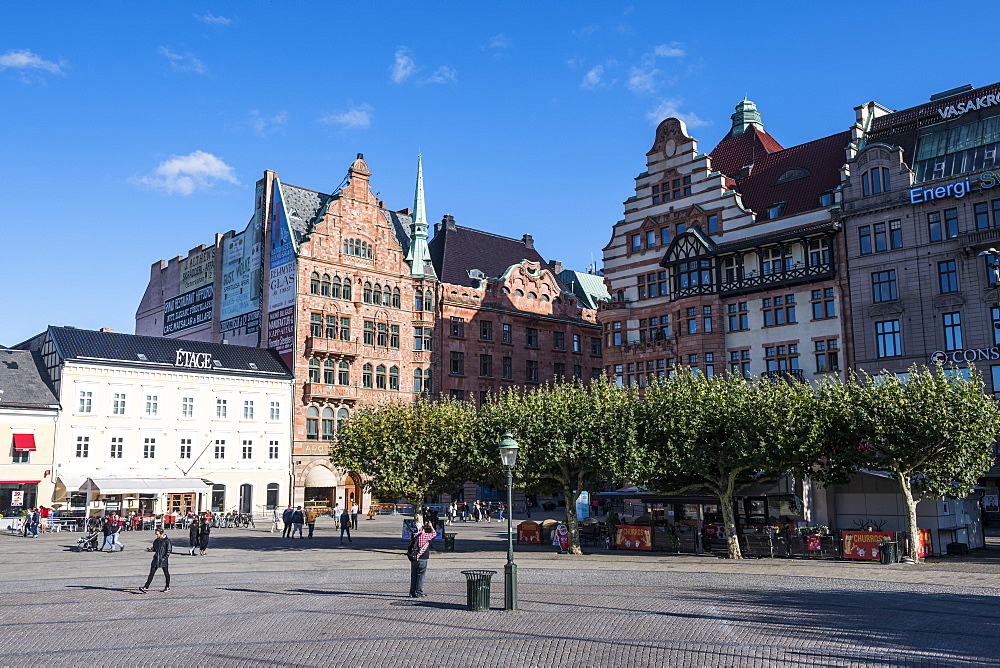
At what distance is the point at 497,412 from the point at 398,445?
14.4ft

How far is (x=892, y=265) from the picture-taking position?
46406 millimetres

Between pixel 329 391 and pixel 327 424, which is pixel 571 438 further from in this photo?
pixel 327 424

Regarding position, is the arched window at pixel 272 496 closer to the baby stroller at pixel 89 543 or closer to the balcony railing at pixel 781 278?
the baby stroller at pixel 89 543

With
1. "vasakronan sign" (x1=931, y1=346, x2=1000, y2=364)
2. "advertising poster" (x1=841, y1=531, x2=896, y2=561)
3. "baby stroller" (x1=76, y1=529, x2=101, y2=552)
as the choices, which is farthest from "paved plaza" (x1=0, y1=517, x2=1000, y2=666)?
"vasakronan sign" (x1=931, y1=346, x2=1000, y2=364)

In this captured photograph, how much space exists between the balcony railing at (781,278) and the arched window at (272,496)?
109 feet

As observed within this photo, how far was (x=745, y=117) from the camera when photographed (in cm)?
6412

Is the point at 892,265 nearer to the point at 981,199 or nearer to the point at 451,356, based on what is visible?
the point at 981,199

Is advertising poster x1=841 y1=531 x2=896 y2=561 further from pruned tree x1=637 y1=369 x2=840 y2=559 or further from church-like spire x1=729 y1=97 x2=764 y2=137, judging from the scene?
church-like spire x1=729 y1=97 x2=764 y2=137

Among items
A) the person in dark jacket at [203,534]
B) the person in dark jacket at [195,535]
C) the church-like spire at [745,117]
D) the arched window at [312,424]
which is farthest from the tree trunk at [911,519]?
the arched window at [312,424]

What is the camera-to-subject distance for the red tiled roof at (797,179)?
170ft

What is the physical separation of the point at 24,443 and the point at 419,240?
109 ft

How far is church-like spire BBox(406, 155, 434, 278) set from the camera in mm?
71812

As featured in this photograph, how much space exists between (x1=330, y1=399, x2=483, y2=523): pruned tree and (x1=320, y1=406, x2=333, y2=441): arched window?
26488mm

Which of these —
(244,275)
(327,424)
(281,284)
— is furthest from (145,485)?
(244,275)
